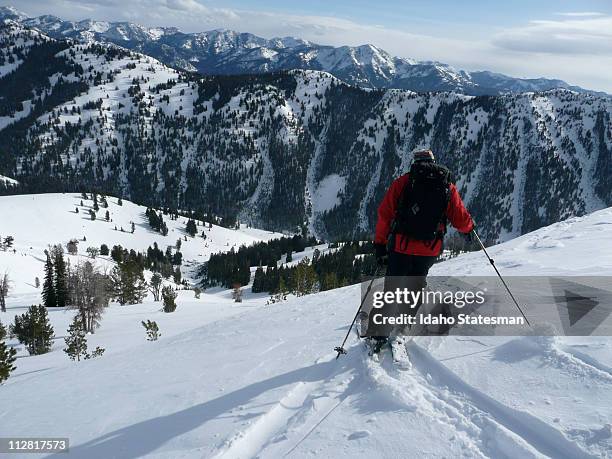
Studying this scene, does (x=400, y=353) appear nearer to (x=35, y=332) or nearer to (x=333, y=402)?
(x=333, y=402)

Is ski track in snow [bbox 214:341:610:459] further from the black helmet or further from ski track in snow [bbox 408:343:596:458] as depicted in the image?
the black helmet

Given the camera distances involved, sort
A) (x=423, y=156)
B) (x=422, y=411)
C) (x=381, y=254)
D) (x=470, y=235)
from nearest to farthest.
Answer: (x=422, y=411)
(x=423, y=156)
(x=381, y=254)
(x=470, y=235)

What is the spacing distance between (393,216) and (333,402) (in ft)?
10.6

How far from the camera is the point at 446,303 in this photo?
8.62 meters

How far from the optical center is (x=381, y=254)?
6.97 metres

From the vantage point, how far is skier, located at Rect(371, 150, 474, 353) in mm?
6445

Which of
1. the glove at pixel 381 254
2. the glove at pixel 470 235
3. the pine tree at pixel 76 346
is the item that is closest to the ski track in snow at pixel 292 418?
the glove at pixel 381 254

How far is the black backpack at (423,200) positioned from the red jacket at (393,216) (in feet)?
0.40

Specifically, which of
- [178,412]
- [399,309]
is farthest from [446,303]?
[178,412]

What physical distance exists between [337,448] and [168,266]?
17040 cm

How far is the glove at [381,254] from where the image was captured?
271 inches

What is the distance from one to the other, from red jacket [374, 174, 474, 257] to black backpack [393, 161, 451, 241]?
0.12 metres

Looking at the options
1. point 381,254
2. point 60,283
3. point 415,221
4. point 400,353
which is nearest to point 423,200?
point 415,221

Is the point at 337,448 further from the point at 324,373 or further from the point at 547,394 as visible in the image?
the point at 547,394
